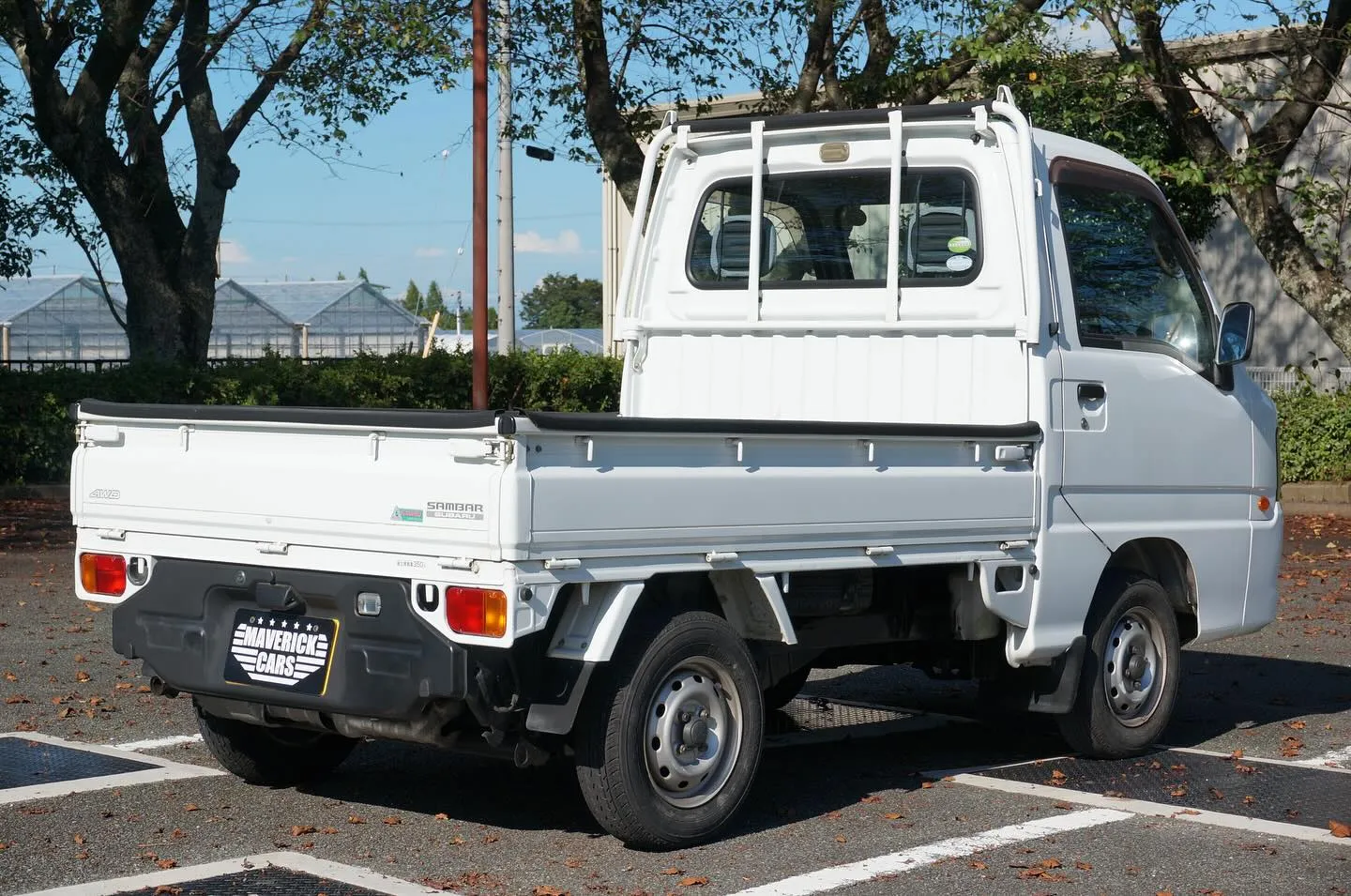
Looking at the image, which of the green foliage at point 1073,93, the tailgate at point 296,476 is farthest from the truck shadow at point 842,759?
the green foliage at point 1073,93

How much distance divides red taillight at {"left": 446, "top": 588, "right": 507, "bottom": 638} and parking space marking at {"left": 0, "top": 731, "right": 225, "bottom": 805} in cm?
210

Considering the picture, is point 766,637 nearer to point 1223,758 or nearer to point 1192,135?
point 1223,758

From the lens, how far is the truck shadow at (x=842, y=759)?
641cm

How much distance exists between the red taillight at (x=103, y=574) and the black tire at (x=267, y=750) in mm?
582

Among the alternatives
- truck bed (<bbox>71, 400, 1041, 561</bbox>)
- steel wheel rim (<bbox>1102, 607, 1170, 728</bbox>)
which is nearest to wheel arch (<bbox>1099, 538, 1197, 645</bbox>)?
steel wheel rim (<bbox>1102, 607, 1170, 728</bbox>)

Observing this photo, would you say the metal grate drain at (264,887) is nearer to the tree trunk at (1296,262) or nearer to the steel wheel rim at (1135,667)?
the steel wheel rim at (1135,667)

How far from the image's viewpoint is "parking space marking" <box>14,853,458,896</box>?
5.23m

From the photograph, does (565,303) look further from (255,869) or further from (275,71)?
(255,869)

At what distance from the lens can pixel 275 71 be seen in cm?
2169

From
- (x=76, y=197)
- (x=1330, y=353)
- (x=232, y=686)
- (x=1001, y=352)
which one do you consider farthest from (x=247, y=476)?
(x=1330, y=353)

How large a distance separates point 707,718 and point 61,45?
665 inches

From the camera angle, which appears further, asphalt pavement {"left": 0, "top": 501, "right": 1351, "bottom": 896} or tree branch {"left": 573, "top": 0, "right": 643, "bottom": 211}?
tree branch {"left": 573, "top": 0, "right": 643, "bottom": 211}

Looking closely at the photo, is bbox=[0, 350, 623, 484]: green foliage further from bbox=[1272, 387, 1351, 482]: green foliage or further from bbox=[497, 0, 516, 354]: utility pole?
bbox=[1272, 387, 1351, 482]: green foliage

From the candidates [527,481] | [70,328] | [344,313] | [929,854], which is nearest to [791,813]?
[929,854]
